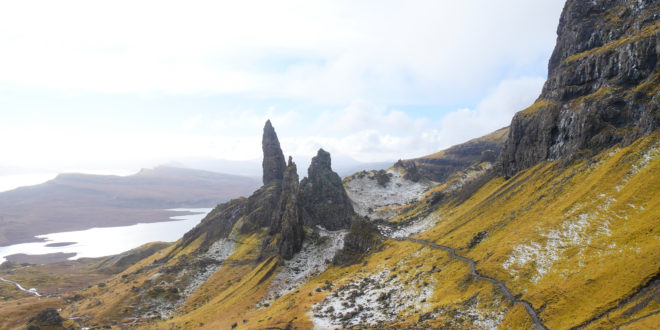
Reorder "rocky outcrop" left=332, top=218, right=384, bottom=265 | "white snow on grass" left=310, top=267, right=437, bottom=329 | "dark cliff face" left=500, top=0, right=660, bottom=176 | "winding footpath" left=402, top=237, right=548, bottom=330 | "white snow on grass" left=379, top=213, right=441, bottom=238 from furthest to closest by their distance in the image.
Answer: "white snow on grass" left=379, top=213, right=441, bottom=238
"rocky outcrop" left=332, top=218, right=384, bottom=265
"dark cliff face" left=500, top=0, right=660, bottom=176
"white snow on grass" left=310, top=267, right=437, bottom=329
"winding footpath" left=402, top=237, right=548, bottom=330

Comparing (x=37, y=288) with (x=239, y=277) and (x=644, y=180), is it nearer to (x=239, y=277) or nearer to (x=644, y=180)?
(x=239, y=277)

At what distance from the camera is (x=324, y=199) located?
154 meters

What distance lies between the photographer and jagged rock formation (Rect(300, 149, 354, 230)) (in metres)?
146

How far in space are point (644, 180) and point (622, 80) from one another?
48.4 metres

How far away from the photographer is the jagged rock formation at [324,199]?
145500 mm

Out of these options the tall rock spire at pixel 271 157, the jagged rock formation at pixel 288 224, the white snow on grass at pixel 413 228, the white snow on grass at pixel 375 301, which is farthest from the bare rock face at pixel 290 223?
the white snow on grass at pixel 375 301

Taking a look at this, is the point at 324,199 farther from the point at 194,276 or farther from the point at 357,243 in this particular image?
the point at 194,276

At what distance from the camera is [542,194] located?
84312mm

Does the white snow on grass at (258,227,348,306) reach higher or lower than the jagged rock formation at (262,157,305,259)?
lower

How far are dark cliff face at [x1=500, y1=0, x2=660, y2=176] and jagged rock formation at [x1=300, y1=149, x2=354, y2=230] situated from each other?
7034 cm

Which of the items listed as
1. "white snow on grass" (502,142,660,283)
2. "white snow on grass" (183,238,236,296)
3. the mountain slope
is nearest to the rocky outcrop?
the mountain slope

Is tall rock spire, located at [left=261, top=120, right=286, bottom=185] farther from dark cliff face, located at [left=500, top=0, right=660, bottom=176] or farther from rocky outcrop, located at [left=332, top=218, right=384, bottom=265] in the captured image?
dark cliff face, located at [left=500, top=0, right=660, bottom=176]

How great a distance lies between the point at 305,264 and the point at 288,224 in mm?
15777

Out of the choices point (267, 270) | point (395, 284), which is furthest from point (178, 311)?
point (395, 284)
